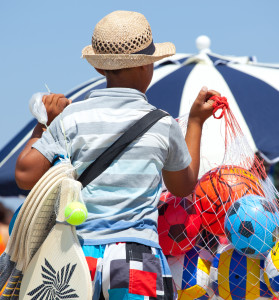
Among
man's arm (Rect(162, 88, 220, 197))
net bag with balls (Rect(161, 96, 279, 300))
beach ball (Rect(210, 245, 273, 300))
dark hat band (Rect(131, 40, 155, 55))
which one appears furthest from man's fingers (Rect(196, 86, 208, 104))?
beach ball (Rect(210, 245, 273, 300))

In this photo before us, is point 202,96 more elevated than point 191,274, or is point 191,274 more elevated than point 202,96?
point 202,96

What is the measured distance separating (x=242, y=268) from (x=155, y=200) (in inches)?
38.6

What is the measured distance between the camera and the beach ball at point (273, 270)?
2812mm

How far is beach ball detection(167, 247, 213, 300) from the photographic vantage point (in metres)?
3.03

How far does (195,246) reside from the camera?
3.10 m

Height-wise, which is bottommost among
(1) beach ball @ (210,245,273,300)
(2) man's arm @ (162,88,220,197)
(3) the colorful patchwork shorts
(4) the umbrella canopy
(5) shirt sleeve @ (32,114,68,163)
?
(4) the umbrella canopy

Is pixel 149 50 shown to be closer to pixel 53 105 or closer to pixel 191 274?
pixel 53 105

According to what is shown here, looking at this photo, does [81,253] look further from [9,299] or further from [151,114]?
[151,114]

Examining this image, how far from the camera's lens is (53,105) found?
8.06ft

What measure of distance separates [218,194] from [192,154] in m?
0.62

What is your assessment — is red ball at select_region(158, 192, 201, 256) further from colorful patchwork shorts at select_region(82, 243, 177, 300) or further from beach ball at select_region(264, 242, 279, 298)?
colorful patchwork shorts at select_region(82, 243, 177, 300)

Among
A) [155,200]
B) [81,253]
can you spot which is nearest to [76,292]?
[81,253]

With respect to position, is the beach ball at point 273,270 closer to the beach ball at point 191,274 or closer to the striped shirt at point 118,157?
the beach ball at point 191,274

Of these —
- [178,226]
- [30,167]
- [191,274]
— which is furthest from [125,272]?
[191,274]
